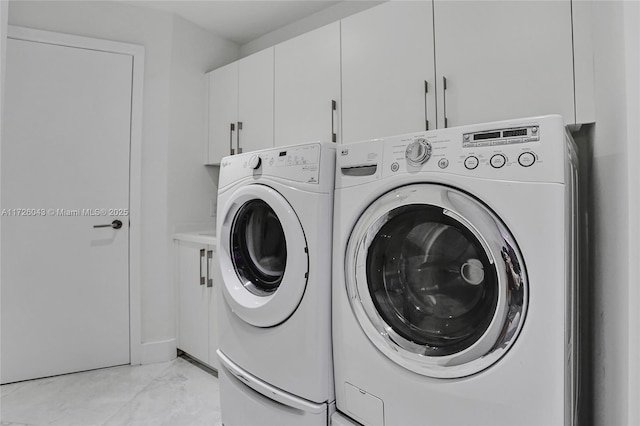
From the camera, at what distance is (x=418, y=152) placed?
3.19 feet

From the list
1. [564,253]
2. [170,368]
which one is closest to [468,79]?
[564,253]

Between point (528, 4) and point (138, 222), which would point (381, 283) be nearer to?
point (528, 4)

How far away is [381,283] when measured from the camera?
108cm

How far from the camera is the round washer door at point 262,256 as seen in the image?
122 centimetres

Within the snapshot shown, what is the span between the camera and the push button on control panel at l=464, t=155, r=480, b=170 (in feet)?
2.91

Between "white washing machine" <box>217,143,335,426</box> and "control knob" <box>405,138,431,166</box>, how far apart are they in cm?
31

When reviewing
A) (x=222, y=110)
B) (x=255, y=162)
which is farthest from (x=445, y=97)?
(x=222, y=110)

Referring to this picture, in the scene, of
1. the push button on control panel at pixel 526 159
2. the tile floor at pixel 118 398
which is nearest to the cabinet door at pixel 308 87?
the push button on control panel at pixel 526 159

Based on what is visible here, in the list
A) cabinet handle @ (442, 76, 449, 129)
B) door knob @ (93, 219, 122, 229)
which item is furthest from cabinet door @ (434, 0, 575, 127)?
door knob @ (93, 219, 122, 229)

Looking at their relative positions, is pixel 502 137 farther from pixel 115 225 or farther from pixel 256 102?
pixel 115 225

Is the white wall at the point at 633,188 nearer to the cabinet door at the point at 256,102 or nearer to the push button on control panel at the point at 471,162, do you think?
the push button on control panel at the point at 471,162

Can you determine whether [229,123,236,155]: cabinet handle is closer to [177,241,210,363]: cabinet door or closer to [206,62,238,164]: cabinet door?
[206,62,238,164]: cabinet door

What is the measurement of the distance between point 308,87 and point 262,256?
1058 millimetres

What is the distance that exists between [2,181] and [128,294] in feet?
3.24
